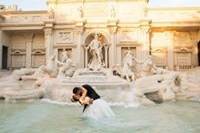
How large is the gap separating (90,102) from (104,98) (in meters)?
8.39

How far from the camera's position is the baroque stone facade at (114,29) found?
92.0 ft

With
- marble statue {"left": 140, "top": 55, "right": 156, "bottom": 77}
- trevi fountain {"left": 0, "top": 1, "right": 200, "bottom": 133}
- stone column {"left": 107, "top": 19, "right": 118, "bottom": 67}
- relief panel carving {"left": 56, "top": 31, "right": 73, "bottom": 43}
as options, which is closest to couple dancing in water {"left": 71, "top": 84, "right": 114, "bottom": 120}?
trevi fountain {"left": 0, "top": 1, "right": 200, "bottom": 133}

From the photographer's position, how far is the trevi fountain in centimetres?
767

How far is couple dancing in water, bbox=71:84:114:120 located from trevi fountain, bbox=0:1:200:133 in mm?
197

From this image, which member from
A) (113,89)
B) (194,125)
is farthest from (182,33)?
(194,125)

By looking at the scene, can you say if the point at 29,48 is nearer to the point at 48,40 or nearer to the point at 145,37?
the point at 48,40

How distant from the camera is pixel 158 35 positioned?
96.6 ft

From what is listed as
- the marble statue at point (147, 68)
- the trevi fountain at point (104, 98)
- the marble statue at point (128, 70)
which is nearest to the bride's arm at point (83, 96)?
the trevi fountain at point (104, 98)

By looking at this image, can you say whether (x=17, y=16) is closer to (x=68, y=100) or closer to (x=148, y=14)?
(x=148, y=14)

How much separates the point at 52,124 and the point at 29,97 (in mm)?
8305

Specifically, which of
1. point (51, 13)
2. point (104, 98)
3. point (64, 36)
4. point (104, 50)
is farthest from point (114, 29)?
point (104, 98)

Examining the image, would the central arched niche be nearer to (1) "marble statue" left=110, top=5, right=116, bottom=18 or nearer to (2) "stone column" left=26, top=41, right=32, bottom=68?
(1) "marble statue" left=110, top=5, right=116, bottom=18

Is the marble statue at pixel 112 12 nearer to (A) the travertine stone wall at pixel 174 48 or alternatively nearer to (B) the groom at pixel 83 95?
(A) the travertine stone wall at pixel 174 48

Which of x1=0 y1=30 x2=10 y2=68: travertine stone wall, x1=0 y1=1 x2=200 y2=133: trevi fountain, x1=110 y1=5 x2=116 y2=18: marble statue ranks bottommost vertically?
x1=0 y1=1 x2=200 y2=133: trevi fountain
